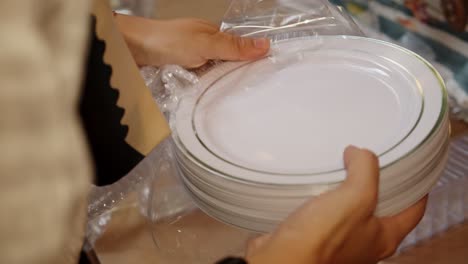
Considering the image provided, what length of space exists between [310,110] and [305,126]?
0.07 ft

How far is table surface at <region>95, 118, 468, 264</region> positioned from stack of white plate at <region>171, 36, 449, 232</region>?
141 mm

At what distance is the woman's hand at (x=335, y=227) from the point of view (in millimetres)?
361

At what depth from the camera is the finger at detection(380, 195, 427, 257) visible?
42cm

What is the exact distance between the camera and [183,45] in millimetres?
582

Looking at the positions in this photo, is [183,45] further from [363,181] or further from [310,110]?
[363,181]

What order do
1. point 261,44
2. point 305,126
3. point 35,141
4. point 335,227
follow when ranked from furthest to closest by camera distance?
point 261,44
point 305,126
point 335,227
point 35,141

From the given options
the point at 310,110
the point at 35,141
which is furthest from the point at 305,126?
the point at 35,141

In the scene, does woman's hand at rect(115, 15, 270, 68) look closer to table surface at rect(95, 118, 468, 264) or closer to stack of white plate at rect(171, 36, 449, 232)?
stack of white plate at rect(171, 36, 449, 232)

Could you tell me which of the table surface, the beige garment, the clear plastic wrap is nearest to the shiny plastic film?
the clear plastic wrap

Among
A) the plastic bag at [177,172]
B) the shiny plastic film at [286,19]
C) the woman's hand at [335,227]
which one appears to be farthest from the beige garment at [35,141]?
the shiny plastic film at [286,19]

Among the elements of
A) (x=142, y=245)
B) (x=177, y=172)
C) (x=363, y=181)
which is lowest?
(x=142, y=245)

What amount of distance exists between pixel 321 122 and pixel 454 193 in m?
0.22

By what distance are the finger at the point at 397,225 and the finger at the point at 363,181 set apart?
37 millimetres

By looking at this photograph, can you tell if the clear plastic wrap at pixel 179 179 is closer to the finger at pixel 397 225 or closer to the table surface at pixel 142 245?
the table surface at pixel 142 245
